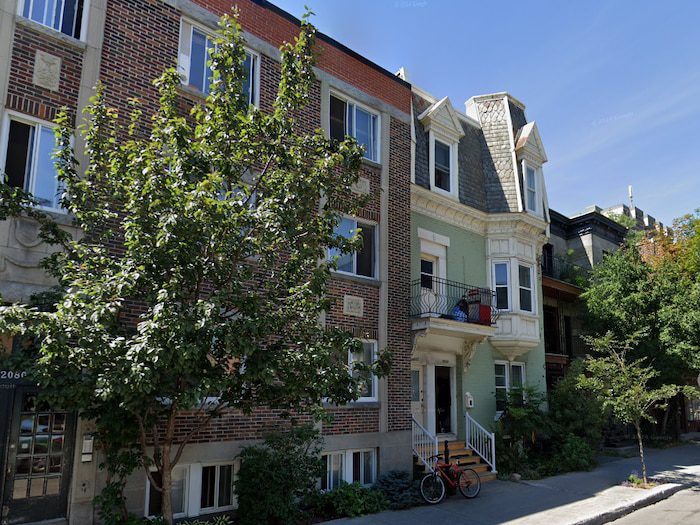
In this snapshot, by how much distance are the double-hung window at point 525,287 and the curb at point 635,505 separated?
646cm

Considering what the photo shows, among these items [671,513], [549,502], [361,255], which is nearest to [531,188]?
[361,255]

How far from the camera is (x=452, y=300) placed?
16.0 metres

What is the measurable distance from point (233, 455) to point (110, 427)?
3.12m

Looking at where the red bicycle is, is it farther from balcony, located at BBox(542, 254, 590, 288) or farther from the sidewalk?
balcony, located at BBox(542, 254, 590, 288)

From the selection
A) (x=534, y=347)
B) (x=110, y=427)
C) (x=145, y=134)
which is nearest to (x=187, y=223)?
(x=110, y=427)

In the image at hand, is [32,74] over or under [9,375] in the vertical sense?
over

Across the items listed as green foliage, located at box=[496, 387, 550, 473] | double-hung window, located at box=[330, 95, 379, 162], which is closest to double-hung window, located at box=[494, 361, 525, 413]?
green foliage, located at box=[496, 387, 550, 473]

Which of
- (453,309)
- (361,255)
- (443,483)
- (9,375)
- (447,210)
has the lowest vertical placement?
(443,483)

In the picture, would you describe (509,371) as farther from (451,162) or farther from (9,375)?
(9,375)

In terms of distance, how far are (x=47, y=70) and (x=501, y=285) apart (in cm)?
1385

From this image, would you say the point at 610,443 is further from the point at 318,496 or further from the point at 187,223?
the point at 187,223

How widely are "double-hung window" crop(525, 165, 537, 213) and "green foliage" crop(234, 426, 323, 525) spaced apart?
12.4m

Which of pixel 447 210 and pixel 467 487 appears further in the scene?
pixel 447 210

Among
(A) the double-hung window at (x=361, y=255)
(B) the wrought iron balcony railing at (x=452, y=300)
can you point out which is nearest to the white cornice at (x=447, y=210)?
(B) the wrought iron balcony railing at (x=452, y=300)
